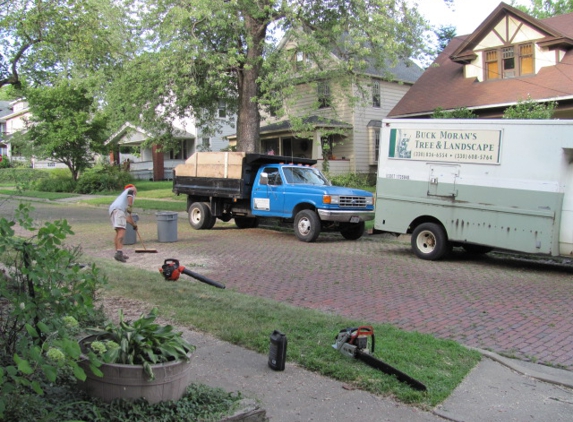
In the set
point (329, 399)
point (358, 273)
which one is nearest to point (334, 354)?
point (329, 399)

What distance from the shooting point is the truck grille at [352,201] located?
15.2 m

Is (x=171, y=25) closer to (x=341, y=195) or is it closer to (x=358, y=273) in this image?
(x=341, y=195)

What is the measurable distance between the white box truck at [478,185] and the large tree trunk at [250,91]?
9.50m

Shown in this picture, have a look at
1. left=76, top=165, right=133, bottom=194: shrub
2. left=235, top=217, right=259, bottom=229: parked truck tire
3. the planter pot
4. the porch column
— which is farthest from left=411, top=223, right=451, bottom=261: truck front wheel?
the porch column

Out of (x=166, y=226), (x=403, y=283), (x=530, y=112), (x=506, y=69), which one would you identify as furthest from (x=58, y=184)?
(x=403, y=283)

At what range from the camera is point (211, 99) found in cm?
2558

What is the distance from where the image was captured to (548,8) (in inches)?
1561

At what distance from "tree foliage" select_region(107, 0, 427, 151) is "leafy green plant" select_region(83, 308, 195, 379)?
1586cm

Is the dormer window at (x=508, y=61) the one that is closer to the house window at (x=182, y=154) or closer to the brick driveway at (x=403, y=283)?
the brick driveway at (x=403, y=283)

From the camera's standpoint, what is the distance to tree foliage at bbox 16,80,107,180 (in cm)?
3241

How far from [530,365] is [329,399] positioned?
2389mm

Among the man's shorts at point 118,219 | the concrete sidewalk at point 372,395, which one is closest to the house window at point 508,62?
the man's shorts at point 118,219

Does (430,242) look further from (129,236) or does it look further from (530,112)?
(129,236)

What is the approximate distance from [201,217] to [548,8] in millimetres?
33520
